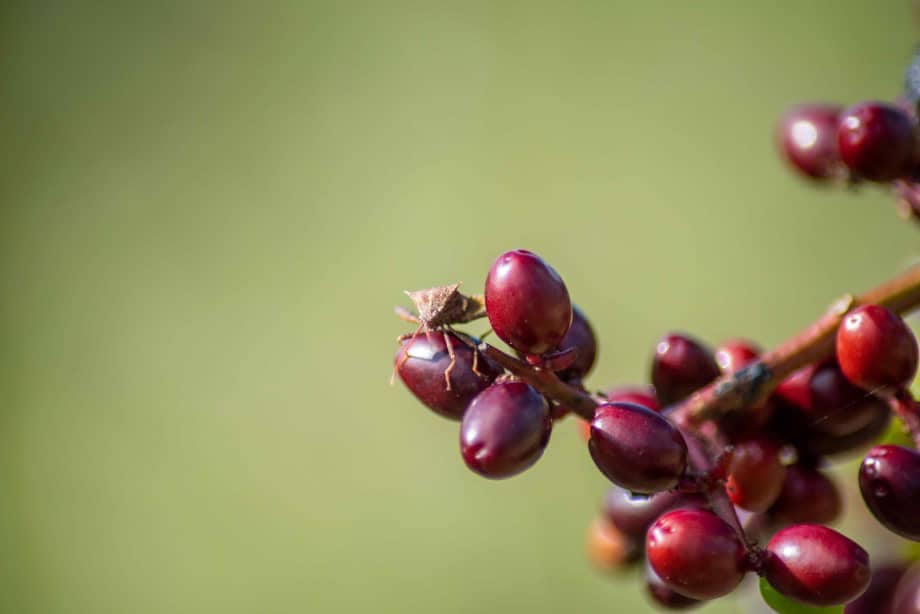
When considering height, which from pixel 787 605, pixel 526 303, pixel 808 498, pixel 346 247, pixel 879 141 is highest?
pixel 346 247

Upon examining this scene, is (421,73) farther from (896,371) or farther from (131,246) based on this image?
(896,371)

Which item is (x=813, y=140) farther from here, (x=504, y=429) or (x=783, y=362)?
(x=504, y=429)

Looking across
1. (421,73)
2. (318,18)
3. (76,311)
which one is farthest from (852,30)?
(76,311)

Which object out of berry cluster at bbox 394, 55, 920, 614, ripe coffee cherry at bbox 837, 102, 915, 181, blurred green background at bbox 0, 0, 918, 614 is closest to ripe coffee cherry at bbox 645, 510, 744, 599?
berry cluster at bbox 394, 55, 920, 614

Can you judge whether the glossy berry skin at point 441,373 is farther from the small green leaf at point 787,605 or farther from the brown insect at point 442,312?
the small green leaf at point 787,605

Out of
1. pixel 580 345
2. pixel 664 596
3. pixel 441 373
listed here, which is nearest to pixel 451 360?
pixel 441 373

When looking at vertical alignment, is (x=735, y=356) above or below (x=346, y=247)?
below

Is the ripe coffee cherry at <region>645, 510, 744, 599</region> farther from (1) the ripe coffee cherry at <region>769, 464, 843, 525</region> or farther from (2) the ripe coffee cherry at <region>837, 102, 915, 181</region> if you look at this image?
(2) the ripe coffee cherry at <region>837, 102, 915, 181</region>
